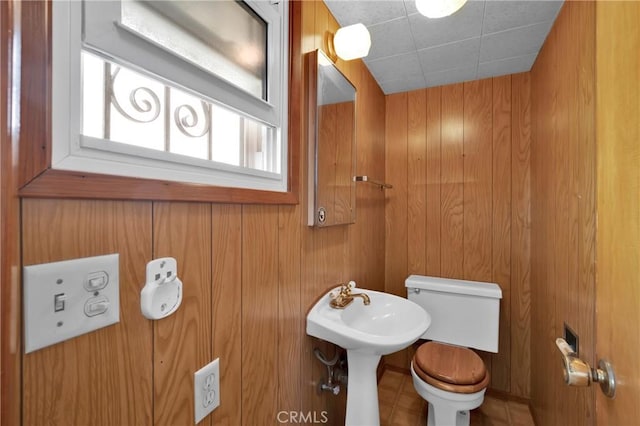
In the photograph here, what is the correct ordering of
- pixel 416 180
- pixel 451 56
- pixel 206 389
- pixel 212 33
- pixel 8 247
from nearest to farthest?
pixel 8 247
pixel 206 389
pixel 212 33
pixel 451 56
pixel 416 180

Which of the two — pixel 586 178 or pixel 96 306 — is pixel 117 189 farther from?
pixel 586 178

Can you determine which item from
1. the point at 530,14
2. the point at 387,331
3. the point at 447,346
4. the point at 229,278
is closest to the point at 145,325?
the point at 229,278

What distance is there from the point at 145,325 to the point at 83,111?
45 cm

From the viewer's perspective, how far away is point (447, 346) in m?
1.66

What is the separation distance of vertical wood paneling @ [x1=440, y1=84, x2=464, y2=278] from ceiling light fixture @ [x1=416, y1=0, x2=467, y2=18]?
3.39 ft

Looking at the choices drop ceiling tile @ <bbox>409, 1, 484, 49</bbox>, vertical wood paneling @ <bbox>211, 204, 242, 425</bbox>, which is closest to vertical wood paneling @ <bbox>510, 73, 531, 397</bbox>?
drop ceiling tile @ <bbox>409, 1, 484, 49</bbox>

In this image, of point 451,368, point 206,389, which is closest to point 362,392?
point 451,368

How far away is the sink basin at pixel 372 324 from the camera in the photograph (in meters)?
0.95

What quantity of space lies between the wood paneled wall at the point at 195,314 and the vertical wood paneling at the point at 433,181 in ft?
3.54

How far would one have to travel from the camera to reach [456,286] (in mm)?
1821

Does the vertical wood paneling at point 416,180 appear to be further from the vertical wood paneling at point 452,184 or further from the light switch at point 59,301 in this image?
the light switch at point 59,301

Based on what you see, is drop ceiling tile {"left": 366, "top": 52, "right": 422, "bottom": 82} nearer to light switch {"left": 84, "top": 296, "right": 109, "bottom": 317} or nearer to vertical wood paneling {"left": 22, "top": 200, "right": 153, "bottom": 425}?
vertical wood paneling {"left": 22, "top": 200, "right": 153, "bottom": 425}

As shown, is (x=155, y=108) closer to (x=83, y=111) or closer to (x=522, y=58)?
(x=83, y=111)

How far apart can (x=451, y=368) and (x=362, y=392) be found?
2.00 ft
